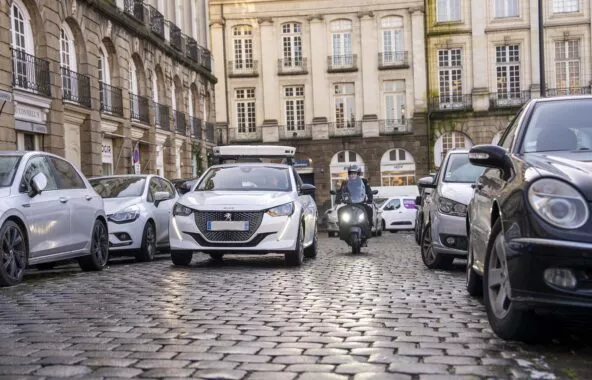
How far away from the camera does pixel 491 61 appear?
5216cm

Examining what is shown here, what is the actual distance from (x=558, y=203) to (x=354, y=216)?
1065 centimetres

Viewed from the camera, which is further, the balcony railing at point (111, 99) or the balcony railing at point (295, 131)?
the balcony railing at point (295, 131)

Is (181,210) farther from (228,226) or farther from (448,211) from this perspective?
(448,211)

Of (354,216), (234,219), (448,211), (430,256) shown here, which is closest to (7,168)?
(234,219)

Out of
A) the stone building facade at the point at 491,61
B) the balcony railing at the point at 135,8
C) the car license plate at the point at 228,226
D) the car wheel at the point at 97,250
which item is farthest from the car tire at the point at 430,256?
the stone building facade at the point at 491,61

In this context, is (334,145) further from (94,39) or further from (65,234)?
(65,234)

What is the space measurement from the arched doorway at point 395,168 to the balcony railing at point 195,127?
47.7 ft

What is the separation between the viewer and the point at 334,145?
53.2 metres

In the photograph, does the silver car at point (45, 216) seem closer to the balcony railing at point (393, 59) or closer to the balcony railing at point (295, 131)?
the balcony railing at point (295, 131)

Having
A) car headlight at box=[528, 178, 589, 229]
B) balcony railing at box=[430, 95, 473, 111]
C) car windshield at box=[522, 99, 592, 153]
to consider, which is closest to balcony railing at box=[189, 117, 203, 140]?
balcony railing at box=[430, 95, 473, 111]

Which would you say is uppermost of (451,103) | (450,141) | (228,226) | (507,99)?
(507,99)

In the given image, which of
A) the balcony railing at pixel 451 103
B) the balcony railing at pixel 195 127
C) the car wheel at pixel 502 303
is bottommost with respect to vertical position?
the car wheel at pixel 502 303

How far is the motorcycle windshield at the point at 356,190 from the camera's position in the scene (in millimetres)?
15227

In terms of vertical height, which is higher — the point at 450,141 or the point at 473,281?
the point at 450,141
